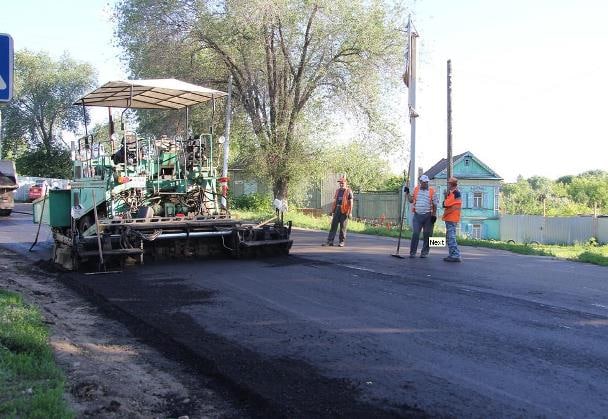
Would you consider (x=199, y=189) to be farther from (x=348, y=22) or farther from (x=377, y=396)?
(x=348, y=22)

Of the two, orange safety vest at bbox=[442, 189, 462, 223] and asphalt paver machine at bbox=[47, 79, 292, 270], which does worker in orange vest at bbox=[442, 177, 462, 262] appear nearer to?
orange safety vest at bbox=[442, 189, 462, 223]

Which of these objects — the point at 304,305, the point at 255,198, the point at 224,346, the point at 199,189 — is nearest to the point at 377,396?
the point at 224,346

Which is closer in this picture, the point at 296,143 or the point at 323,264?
the point at 323,264

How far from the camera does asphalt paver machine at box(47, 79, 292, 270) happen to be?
10.5m

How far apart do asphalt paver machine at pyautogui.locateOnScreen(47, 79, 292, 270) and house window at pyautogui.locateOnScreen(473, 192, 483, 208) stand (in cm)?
3603

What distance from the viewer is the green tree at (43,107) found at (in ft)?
194

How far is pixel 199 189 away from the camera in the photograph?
468 inches

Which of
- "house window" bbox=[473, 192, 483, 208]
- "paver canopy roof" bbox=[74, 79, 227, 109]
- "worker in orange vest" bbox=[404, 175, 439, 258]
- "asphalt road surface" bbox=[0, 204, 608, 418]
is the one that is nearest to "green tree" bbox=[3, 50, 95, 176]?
"house window" bbox=[473, 192, 483, 208]

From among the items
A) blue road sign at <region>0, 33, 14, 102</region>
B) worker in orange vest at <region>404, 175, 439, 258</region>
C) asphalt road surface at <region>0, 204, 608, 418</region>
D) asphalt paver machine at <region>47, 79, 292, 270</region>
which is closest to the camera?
asphalt road surface at <region>0, 204, 608, 418</region>

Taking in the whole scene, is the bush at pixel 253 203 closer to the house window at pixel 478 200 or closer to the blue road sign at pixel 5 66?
the house window at pixel 478 200

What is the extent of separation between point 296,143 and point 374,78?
4485 millimetres

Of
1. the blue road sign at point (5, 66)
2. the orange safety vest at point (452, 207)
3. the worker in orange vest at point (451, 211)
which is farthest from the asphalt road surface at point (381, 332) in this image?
the blue road sign at point (5, 66)

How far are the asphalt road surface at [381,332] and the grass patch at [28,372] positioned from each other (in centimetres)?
111

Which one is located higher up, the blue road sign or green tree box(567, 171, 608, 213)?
green tree box(567, 171, 608, 213)
